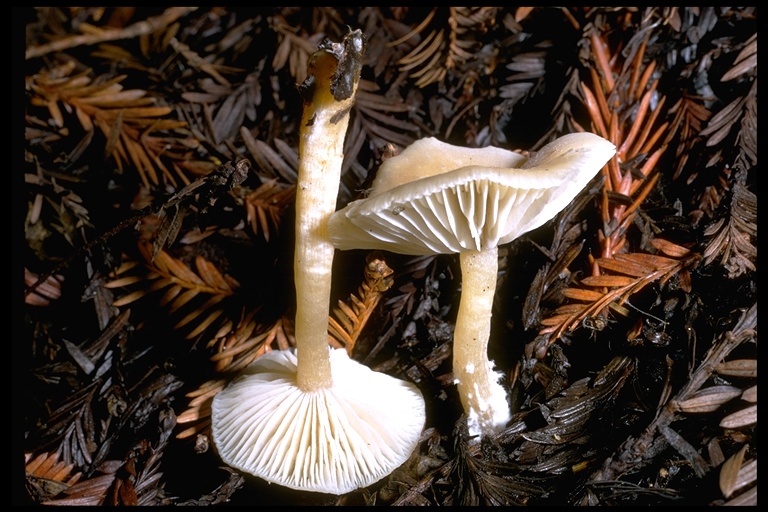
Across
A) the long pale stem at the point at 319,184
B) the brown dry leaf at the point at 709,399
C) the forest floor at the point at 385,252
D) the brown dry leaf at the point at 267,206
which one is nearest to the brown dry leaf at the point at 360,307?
the forest floor at the point at 385,252

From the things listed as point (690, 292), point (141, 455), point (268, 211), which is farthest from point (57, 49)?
point (690, 292)

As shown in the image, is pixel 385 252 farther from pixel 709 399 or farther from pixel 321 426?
pixel 709 399

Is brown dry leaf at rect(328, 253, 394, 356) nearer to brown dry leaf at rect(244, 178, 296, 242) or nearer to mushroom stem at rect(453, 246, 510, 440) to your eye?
mushroom stem at rect(453, 246, 510, 440)

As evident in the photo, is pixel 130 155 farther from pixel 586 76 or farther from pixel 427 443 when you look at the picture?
pixel 586 76

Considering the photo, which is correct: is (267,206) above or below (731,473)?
above

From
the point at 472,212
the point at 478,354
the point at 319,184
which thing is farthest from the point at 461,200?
the point at 478,354

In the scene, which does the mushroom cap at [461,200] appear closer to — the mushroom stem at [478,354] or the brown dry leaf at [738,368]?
the mushroom stem at [478,354]
